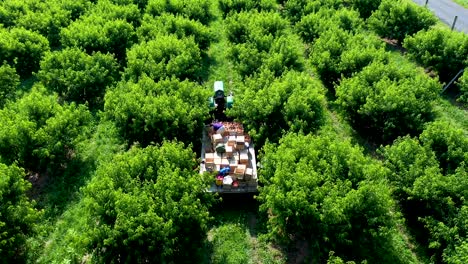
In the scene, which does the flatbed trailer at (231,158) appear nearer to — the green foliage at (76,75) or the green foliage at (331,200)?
the green foliage at (331,200)

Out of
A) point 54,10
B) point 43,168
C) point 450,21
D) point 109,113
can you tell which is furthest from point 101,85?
point 450,21

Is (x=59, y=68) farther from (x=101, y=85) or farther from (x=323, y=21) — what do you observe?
(x=323, y=21)

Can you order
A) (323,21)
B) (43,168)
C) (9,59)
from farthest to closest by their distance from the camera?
(323,21)
(9,59)
(43,168)

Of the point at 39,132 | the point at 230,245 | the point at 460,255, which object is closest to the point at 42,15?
the point at 39,132

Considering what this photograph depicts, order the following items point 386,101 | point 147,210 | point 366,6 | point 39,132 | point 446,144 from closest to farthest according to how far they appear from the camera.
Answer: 1. point 147,210
2. point 446,144
3. point 39,132
4. point 386,101
5. point 366,6

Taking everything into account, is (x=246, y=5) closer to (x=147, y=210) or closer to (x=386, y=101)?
(x=386, y=101)

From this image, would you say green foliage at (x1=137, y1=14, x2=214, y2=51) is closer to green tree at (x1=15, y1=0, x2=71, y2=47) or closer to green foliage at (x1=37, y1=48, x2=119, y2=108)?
green foliage at (x1=37, y1=48, x2=119, y2=108)

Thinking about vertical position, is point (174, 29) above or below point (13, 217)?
above
